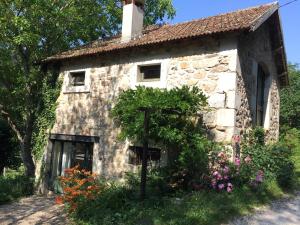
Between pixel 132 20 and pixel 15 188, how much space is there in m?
6.63

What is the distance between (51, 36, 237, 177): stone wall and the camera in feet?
26.6

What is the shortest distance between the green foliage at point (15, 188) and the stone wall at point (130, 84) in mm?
2006

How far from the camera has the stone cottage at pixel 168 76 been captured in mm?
8164

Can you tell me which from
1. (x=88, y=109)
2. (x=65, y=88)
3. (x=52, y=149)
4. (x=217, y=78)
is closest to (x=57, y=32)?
(x=65, y=88)

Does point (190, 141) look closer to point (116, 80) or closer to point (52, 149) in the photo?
point (116, 80)

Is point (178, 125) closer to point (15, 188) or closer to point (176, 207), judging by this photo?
point (176, 207)

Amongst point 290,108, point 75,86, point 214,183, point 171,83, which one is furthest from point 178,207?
point 290,108

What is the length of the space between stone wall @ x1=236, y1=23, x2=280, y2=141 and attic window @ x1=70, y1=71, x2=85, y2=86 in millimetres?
5125

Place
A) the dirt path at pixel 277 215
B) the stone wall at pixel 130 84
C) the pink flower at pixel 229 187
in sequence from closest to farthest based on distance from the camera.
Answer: the dirt path at pixel 277 215, the pink flower at pixel 229 187, the stone wall at pixel 130 84

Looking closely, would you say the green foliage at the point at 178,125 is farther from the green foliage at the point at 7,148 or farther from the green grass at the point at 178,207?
the green foliage at the point at 7,148

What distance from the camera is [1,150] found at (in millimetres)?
14375

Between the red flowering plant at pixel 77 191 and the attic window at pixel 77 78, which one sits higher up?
the attic window at pixel 77 78

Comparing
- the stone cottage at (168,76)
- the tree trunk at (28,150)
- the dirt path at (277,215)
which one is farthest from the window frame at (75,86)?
the dirt path at (277,215)

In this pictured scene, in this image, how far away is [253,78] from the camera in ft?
31.6
